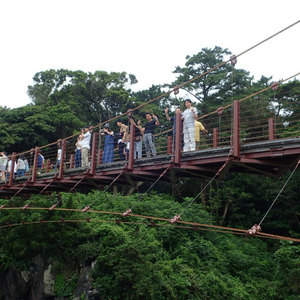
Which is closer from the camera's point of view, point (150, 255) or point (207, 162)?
point (207, 162)

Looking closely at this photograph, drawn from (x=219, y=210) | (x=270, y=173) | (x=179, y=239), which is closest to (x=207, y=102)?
(x=219, y=210)

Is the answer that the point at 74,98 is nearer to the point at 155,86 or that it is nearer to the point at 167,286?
the point at 155,86

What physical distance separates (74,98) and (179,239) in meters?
13.9

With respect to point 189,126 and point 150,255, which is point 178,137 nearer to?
→ point 189,126

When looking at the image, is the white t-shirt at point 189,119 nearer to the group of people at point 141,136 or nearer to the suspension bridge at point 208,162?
the group of people at point 141,136

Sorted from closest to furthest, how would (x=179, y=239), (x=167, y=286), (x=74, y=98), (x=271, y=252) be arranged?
(x=167, y=286), (x=179, y=239), (x=271, y=252), (x=74, y=98)

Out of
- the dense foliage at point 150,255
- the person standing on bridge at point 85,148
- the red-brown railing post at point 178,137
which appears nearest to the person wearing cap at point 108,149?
the person standing on bridge at point 85,148

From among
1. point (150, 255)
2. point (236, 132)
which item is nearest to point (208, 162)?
point (236, 132)

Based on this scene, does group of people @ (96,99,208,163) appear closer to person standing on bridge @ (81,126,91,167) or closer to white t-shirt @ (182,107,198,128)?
white t-shirt @ (182,107,198,128)

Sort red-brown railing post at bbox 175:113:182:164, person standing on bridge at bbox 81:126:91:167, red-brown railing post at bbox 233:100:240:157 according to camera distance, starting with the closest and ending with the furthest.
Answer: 1. red-brown railing post at bbox 233:100:240:157
2. red-brown railing post at bbox 175:113:182:164
3. person standing on bridge at bbox 81:126:91:167

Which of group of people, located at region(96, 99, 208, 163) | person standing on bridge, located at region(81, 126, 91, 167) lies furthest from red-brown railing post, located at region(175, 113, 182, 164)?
person standing on bridge, located at region(81, 126, 91, 167)

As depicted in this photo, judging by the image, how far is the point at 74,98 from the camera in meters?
25.4

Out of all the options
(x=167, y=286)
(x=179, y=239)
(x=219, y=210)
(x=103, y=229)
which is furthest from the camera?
(x=219, y=210)

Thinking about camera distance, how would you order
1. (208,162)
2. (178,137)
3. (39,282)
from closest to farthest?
(208,162)
(178,137)
(39,282)
